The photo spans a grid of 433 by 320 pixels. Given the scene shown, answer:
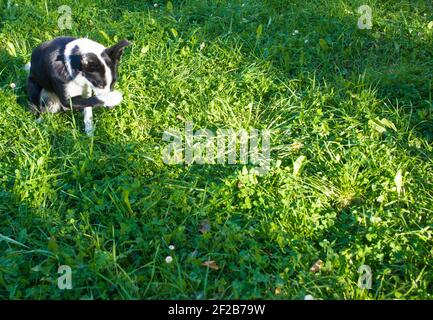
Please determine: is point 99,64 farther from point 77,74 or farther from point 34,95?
point 34,95

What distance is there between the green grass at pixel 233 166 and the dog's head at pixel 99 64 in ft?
0.79

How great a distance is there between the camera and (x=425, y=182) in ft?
9.12

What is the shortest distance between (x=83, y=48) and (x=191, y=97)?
80cm

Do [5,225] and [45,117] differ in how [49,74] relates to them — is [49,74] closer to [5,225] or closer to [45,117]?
[45,117]

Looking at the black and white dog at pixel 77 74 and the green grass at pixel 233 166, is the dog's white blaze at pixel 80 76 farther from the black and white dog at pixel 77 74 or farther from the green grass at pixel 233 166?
the green grass at pixel 233 166

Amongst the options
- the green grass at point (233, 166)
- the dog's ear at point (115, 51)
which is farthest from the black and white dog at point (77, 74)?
the green grass at point (233, 166)

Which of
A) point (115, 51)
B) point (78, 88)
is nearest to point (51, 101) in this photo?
point (78, 88)

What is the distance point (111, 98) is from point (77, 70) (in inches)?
11.5

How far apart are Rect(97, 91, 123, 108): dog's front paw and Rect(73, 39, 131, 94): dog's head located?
0.11ft

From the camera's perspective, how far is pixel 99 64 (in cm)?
300

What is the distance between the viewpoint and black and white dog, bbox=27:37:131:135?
3.03 metres

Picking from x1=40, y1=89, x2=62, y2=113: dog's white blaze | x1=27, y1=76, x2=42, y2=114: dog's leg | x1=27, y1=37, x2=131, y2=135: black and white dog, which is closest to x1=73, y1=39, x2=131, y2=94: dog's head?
x1=27, y1=37, x2=131, y2=135: black and white dog

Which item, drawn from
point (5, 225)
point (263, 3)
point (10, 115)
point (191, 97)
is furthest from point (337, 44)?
point (5, 225)

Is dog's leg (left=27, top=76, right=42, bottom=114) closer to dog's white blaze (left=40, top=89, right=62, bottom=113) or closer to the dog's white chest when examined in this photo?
dog's white blaze (left=40, top=89, right=62, bottom=113)
